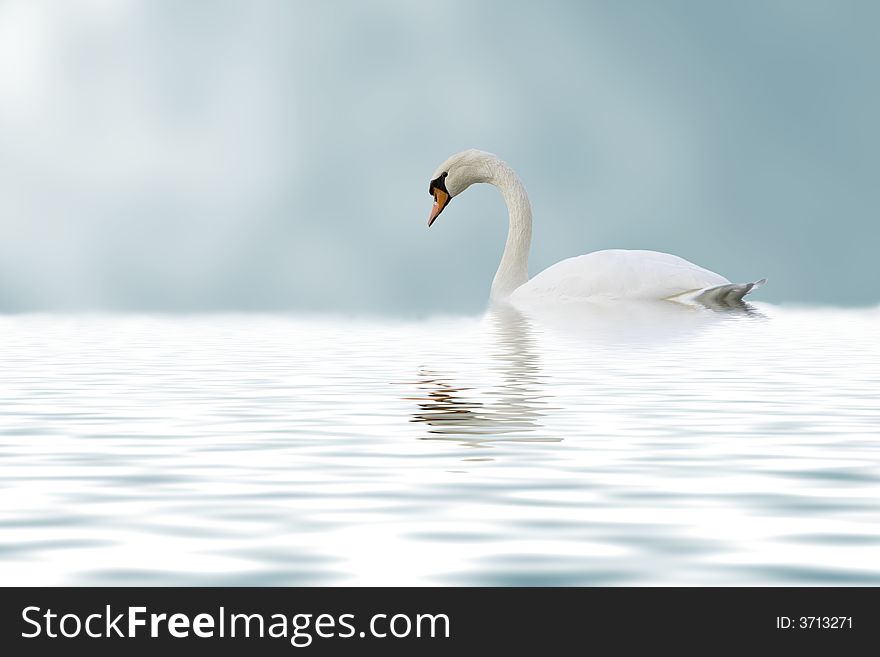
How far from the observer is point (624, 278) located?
758 inches

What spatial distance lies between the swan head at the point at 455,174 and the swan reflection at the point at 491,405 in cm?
1247

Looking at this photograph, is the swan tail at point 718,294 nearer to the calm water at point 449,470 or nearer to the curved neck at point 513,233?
the curved neck at point 513,233

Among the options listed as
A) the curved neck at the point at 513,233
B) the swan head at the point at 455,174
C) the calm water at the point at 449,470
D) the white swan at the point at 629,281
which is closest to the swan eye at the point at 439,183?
the swan head at the point at 455,174

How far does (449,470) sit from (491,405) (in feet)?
8.00

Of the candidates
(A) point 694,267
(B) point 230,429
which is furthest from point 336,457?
(A) point 694,267

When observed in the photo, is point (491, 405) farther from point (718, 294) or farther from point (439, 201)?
point (439, 201)

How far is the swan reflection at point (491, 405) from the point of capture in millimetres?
7277

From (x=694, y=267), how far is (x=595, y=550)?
15678 mm

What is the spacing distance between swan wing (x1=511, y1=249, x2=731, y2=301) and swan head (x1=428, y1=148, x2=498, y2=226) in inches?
209

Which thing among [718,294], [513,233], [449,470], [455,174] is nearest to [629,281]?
[718,294]

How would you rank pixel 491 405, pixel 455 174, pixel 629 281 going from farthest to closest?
1. pixel 455 174
2. pixel 629 281
3. pixel 491 405

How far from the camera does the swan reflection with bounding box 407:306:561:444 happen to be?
287 inches

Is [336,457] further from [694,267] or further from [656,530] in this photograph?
[694,267]
